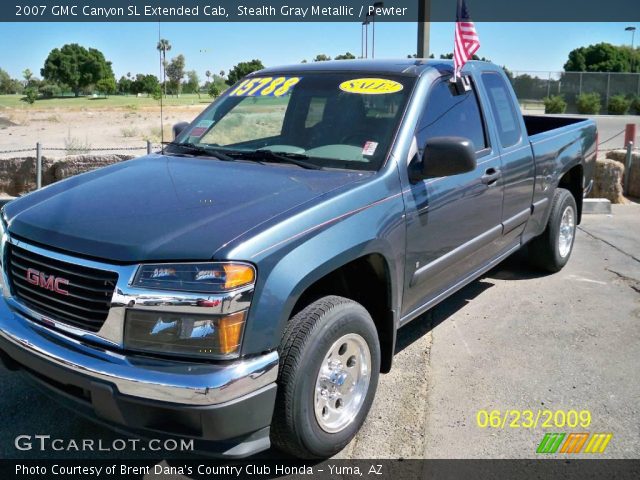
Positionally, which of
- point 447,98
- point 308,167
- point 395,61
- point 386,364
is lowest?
point 386,364

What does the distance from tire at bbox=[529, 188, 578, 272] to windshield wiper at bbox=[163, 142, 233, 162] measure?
333 cm

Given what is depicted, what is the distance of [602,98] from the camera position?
114 feet

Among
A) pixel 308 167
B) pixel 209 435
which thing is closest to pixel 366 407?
pixel 209 435

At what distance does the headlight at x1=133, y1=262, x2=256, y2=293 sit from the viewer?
7.64 ft

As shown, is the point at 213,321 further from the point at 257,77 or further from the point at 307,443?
the point at 257,77

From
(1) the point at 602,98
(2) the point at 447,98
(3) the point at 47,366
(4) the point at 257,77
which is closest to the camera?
(3) the point at 47,366

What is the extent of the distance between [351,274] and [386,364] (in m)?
0.57

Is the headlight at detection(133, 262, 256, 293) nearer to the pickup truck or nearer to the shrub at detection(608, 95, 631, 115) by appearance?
the pickup truck

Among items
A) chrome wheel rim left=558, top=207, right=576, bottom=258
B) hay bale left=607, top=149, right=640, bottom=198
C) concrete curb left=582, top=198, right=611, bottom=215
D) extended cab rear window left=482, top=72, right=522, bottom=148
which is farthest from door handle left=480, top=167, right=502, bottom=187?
hay bale left=607, top=149, right=640, bottom=198

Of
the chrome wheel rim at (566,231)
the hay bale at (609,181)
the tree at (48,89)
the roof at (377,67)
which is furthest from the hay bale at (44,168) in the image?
the tree at (48,89)

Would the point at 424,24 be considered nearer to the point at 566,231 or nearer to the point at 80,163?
the point at 566,231

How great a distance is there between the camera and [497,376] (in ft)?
12.7

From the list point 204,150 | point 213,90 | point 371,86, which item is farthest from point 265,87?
point 213,90

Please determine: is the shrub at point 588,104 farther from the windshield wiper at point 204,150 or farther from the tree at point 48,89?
the tree at point 48,89
